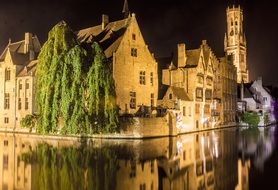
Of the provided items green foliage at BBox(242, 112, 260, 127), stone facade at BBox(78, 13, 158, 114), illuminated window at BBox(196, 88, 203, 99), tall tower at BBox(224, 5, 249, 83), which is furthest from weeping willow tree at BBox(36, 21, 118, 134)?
tall tower at BBox(224, 5, 249, 83)

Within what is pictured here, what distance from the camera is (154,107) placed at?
56.6 m

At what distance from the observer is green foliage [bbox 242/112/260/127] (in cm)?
8506

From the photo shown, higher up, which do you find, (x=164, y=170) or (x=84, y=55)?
(x=84, y=55)

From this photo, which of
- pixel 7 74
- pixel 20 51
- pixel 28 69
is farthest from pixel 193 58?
pixel 7 74

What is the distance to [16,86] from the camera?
63.7 m

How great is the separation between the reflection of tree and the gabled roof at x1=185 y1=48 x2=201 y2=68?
37680 mm

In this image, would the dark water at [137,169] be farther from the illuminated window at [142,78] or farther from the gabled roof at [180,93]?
the gabled roof at [180,93]

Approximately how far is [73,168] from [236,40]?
144809mm

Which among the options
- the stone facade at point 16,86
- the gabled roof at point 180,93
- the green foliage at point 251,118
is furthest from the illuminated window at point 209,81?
the stone facade at point 16,86

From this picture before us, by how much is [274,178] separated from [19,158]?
17.1 meters

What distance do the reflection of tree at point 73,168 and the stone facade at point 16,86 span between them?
2964 centimetres

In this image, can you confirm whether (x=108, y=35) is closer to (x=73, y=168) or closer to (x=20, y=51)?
(x=20, y=51)

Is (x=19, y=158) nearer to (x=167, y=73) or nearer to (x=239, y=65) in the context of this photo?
(x=167, y=73)

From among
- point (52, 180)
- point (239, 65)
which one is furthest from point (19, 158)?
point (239, 65)
